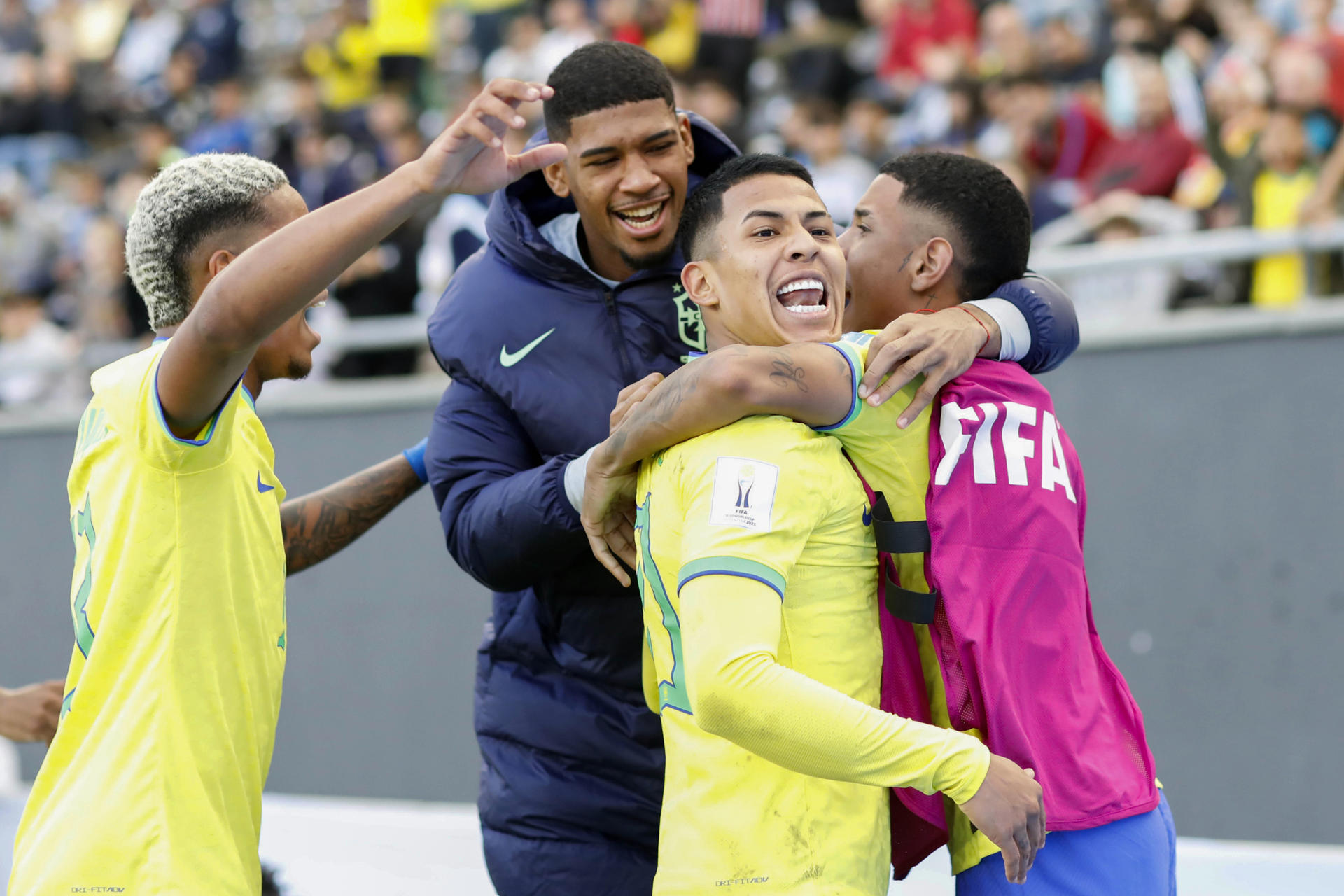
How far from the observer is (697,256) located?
263 cm

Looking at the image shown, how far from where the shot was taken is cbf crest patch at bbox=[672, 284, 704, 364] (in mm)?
3045

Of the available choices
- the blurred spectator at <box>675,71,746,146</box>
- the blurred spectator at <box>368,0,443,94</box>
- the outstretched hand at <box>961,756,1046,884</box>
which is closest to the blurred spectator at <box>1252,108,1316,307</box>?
the blurred spectator at <box>675,71,746,146</box>

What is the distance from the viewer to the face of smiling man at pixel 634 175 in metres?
3.04

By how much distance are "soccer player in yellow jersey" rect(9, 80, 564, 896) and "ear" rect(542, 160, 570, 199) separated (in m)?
0.75

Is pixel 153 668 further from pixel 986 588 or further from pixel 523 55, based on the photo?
pixel 523 55

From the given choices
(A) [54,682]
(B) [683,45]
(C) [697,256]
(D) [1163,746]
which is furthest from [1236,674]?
(B) [683,45]

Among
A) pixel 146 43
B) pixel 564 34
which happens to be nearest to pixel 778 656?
pixel 564 34

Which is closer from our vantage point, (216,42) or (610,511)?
(610,511)

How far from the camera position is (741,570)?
204 cm

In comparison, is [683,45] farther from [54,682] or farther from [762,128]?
[54,682]

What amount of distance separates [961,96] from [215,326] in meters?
6.75

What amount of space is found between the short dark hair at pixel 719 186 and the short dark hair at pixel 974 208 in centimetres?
22

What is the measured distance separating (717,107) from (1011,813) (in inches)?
305

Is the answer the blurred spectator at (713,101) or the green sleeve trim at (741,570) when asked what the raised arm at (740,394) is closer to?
the green sleeve trim at (741,570)
